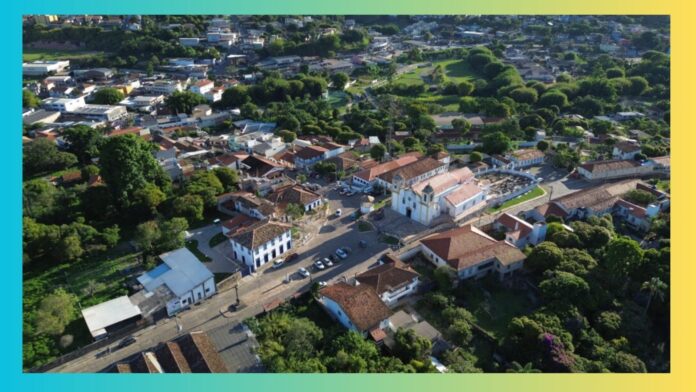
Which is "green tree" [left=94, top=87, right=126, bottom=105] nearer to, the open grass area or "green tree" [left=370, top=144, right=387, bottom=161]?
"green tree" [left=370, top=144, right=387, bottom=161]

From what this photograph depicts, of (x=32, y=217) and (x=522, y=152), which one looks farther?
(x=522, y=152)

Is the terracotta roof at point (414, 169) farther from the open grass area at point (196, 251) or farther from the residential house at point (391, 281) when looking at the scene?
the open grass area at point (196, 251)

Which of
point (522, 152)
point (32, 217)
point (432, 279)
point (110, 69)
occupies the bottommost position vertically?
point (432, 279)

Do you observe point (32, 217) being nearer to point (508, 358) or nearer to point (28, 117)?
point (28, 117)

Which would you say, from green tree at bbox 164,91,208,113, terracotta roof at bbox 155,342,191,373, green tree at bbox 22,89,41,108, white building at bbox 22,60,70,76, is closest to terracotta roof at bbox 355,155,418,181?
terracotta roof at bbox 155,342,191,373

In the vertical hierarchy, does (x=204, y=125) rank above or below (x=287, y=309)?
above

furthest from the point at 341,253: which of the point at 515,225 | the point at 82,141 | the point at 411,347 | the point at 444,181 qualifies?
the point at 82,141

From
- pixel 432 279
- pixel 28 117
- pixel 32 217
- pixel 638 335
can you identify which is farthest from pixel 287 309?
pixel 28 117

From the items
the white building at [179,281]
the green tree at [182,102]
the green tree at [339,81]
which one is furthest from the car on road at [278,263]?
the green tree at [339,81]
